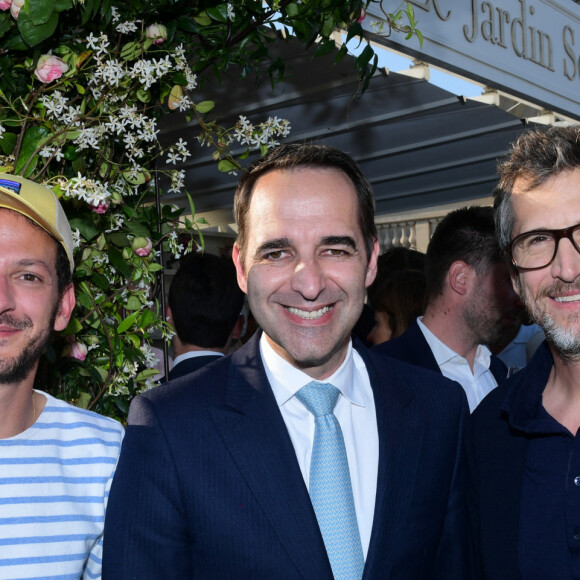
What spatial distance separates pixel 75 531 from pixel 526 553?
3.26 feet

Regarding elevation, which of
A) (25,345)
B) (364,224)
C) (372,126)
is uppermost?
(372,126)

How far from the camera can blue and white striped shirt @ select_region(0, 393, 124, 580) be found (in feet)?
5.17

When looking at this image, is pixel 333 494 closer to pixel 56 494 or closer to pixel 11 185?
pixel 56 494

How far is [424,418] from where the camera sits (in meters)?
1.91

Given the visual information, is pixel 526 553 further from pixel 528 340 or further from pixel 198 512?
pixel 528 340

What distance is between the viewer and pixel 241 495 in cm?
168

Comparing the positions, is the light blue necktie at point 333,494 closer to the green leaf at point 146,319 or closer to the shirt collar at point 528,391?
the shirt collar at point 528,391

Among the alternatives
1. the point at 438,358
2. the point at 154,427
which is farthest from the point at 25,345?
the point at 438,358

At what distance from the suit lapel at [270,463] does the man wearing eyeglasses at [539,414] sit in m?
0.49

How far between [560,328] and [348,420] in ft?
1.79

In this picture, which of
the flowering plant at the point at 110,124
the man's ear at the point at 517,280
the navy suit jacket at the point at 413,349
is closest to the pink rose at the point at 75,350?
the flowering plant at the point at 110,124

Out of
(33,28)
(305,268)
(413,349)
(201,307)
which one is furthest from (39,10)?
(413,349)

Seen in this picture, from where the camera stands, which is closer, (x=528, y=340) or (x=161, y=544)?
(x=161, y=544)

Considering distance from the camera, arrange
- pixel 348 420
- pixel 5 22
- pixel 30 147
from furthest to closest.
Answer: pixel 30 147 → pixel 5 22 → pixel 348 420
